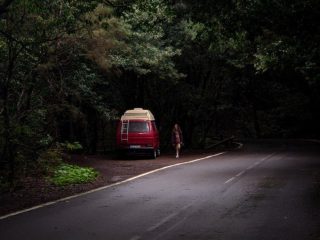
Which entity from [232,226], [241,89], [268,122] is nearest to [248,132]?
[268,122]

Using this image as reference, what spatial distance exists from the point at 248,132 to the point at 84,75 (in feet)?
155

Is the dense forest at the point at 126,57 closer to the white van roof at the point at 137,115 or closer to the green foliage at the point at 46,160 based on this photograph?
the green foliage at the point at 46,160

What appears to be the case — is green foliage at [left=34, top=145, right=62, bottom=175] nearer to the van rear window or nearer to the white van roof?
the van rear window

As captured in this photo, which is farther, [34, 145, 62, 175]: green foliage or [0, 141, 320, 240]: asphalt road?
[34, 145, 62, 175]: green foliage

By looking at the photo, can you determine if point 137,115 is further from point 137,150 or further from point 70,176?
point 70,176

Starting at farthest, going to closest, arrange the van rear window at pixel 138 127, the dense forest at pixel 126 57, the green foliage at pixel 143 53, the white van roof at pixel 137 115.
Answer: the white van roof at pixel 137 115, the van rear window at pixel 138 127, the green foliage at pixel 143 53, the dense forest at pixel 126 57

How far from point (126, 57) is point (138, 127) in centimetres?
376

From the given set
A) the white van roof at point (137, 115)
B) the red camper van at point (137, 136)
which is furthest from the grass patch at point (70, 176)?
the white van roof at point (137, 115)

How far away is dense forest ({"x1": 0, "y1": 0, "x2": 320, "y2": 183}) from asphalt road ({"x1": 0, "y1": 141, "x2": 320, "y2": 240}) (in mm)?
4031

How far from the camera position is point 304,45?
48.1 feet

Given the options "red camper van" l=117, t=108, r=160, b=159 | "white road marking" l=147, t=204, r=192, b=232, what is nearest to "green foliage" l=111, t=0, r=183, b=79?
"red camper van" l=117, t=108, r=160, b=159

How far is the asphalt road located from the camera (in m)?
8.72

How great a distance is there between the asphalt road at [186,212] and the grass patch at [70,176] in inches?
69.3

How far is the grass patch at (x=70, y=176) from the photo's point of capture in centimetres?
1622
